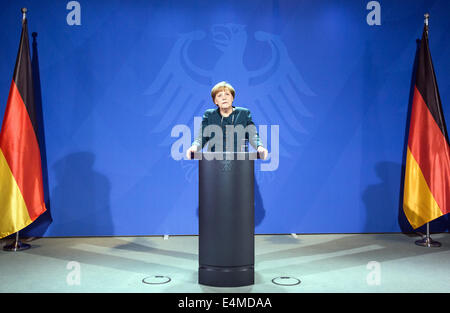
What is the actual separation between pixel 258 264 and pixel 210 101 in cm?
198

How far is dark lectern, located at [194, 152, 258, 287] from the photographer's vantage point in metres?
3.06

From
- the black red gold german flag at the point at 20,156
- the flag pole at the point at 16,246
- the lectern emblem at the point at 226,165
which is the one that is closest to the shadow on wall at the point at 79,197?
the black red gold german flag at the point at 20,156

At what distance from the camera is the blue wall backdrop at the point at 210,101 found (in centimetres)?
477

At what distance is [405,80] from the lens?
16.3 feet

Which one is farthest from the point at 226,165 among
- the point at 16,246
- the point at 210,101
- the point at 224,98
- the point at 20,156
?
the point at 16,246

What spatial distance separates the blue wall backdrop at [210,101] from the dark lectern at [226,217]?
5.84 ft

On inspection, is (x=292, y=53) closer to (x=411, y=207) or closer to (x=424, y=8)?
(x=424, y=8)

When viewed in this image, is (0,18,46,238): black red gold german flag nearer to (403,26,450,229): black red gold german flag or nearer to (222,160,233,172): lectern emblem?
(222,160,233,172): lectern emblem

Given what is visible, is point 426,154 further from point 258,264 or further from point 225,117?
point 225,117

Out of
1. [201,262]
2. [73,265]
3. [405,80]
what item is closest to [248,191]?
[201,262]

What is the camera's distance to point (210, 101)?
15.9ft

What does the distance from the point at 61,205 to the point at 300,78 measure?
3057 millimetres

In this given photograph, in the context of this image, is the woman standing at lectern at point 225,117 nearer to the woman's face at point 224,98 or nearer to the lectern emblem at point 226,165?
Result: the woman's face at point 224,98

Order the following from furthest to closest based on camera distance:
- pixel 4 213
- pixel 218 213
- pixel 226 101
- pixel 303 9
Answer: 1. pixel 303 9
2. pixel 4 213
3. pixel 226 101
4. pixel 218 213
